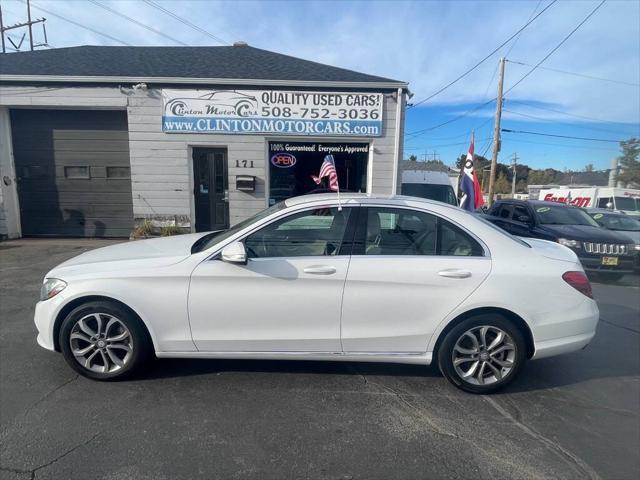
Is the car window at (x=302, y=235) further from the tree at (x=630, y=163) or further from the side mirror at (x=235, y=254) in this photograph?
the tree at (x=630, y=163)

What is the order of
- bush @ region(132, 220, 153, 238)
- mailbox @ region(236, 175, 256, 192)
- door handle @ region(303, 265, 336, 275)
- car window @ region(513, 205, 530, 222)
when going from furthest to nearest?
mailbox @ region(236, 175, 256, 192) → bush @ region(132, 220, 153, 238) → car window @ region(513, 205, 530, 222) → door handle @ region(303, 265, 336, 275)

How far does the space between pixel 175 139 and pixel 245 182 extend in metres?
2.13

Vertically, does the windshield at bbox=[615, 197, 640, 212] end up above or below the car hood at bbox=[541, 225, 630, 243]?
above

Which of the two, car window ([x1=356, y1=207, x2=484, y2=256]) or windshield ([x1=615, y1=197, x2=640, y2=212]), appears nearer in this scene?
car window ([x1=356, y1=207, x2=484, y2=256])

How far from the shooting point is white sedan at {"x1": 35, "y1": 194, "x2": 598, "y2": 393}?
3.00 m

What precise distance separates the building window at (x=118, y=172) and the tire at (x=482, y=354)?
1004cm

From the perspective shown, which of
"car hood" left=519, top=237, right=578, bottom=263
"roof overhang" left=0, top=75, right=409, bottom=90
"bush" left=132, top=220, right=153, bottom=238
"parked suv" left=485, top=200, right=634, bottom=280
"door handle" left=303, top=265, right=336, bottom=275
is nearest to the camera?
"door handle" left=303, top=265, right=336, bottom=275

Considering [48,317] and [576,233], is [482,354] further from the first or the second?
[576,233]

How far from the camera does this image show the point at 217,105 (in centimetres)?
966

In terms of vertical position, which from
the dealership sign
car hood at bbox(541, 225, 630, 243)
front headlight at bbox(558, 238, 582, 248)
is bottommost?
front headlight at bbox(558, 238, 582, 248)

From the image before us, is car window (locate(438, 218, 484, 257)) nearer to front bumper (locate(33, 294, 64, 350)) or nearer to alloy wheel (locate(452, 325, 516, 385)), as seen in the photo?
alloy wheel (locate(452, 325, 516, 385))

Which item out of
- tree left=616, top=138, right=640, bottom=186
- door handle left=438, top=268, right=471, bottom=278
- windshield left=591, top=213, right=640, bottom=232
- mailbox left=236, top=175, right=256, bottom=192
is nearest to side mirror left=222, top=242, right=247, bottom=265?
door handle left=438, top=268, right=471, bottom=278

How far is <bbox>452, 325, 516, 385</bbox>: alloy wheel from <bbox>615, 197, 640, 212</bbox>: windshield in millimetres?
19245

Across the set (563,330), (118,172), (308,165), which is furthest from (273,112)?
(563,330)
